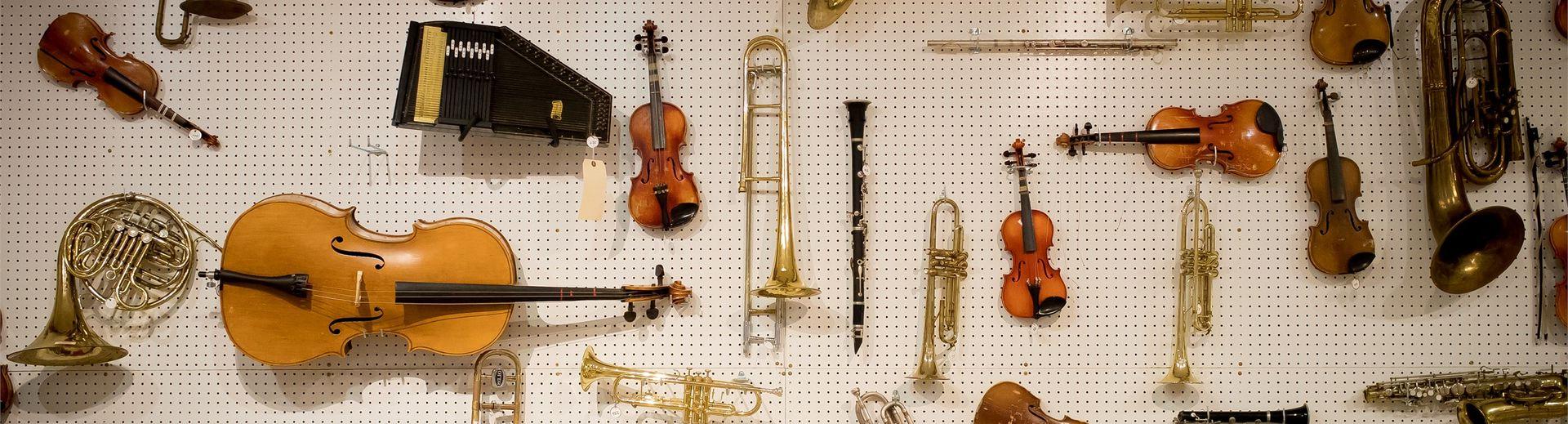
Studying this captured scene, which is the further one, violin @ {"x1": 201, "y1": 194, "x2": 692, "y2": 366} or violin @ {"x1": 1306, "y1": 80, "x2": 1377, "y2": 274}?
violin @ {"x1": 1306, "y1": 80, "x2": 1377, "y2": 274}

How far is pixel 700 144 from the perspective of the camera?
361cm

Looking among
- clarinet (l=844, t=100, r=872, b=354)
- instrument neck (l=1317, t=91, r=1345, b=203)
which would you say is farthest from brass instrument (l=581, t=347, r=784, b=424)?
instrument neck (l=1317, t=91, r=1345, b=203)

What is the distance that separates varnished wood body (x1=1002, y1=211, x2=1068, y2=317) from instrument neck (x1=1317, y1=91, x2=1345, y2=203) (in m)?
1.09

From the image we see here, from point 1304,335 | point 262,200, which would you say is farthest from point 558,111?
point 1304,335

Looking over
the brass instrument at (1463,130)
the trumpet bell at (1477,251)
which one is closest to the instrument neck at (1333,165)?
the brass instrument at (1463,130)

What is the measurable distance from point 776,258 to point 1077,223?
47.9 inches

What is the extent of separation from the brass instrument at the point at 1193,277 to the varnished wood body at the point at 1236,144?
115 mm

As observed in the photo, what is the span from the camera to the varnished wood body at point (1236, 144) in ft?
11.6

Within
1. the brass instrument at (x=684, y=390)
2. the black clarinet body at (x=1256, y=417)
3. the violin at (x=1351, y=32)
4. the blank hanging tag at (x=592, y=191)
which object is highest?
the violin at (x=1351, y=32)

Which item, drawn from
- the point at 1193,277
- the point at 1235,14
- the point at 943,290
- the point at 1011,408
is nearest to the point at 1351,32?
the point at 1235,14

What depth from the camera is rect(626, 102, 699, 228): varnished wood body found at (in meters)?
3.45

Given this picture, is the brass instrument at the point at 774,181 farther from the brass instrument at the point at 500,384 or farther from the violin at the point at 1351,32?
the violin at the point at 1351,32

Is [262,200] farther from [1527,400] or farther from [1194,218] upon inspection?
[1527,400]

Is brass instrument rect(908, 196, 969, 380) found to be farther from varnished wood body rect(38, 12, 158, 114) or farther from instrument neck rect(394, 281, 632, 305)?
varnished wood body rect(38, 12, 158, 114)
